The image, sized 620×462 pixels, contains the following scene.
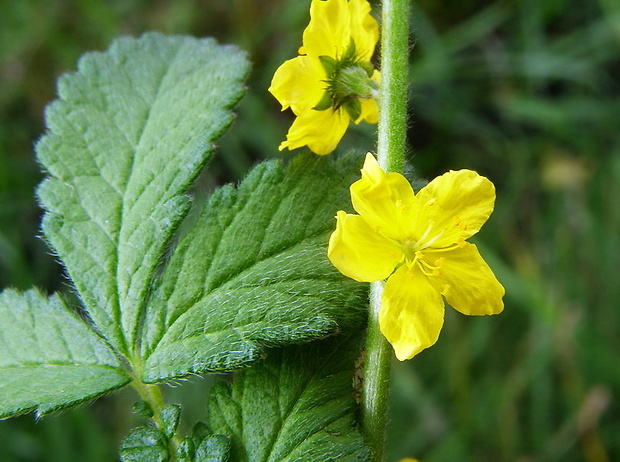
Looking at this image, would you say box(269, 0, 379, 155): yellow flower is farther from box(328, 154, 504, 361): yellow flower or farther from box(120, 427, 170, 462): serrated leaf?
box(120, 427, 170, 462): serrated leaf

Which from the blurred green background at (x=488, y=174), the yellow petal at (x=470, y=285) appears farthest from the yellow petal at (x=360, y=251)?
the blurred green background at (x=488, y=174)

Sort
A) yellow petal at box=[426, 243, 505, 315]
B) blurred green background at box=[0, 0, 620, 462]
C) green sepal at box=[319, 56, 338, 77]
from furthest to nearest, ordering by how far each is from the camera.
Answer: blurred green background at box=[0, 0, 620, 462], green sepal at box=[319, 56, 338, 77], yellow petal at box=[426, 243, 505, 315]

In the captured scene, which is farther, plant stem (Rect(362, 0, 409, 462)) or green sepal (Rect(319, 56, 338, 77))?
green sepal (Rect(319, 56, 338, 77))

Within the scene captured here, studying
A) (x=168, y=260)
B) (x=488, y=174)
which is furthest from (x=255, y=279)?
(x=488, y=174)

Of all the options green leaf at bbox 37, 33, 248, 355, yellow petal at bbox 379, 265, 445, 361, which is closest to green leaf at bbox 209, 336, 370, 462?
yellow petal at bbox 379, 265, 445, 361

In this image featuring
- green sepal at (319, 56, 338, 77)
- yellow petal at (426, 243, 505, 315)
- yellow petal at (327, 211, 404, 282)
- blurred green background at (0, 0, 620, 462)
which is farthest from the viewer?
blurred green background at (0, 0, 620, 462)

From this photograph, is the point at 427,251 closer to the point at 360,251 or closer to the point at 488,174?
the point at 360,251
